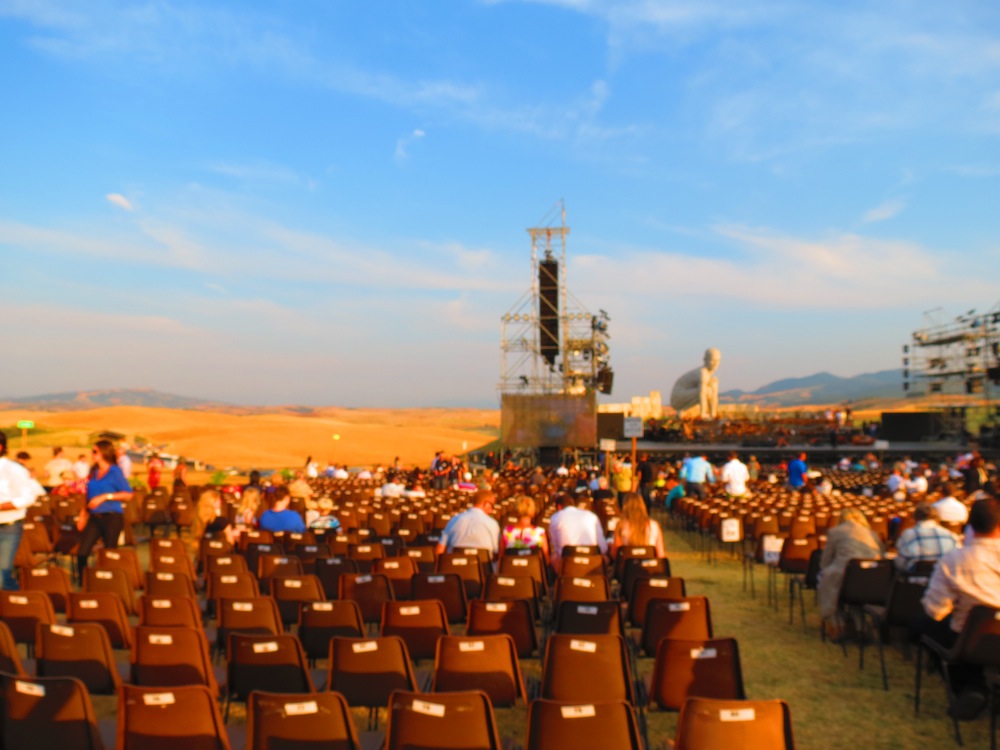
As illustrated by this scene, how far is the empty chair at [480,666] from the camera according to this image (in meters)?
3.96

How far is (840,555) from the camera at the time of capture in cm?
665

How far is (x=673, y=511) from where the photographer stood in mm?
15633

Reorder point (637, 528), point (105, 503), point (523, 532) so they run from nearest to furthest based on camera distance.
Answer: point (637, 528)
point (523, 532)
point (105, 503)

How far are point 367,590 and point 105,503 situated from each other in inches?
144

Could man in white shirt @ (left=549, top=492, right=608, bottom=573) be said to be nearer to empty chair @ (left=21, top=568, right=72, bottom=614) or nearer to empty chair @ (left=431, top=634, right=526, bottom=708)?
empty chair @ (left=431, top=634, right=526, bottom=708)

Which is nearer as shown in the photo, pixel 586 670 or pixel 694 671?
pixel 586 670

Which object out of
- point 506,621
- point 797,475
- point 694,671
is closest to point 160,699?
point 506,621

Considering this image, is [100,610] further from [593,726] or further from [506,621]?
[593,726]

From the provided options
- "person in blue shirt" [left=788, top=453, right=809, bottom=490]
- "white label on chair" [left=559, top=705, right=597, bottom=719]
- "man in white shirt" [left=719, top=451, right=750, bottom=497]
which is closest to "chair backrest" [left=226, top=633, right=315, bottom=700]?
"white label on chair" [left=559, top=705, right=597, bottom=719]

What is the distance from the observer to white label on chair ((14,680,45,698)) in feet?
10.2

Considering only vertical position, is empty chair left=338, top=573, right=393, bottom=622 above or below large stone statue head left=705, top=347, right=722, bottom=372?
below

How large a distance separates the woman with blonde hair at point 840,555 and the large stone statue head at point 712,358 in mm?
47175

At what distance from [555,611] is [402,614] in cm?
146

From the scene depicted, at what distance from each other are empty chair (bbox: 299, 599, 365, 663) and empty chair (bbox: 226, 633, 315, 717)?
824 mm
